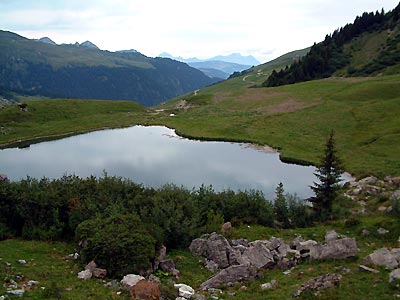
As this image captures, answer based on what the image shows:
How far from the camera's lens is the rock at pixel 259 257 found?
22.0m

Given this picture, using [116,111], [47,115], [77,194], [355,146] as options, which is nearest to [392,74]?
[355,146]

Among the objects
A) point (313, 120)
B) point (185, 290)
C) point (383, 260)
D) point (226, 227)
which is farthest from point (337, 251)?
point (313, 120)

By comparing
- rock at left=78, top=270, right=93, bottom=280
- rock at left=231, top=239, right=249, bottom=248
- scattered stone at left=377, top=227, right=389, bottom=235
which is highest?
rock at left=78, top=270, right=93, bottom=280

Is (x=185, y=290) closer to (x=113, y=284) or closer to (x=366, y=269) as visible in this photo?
(x=113, y=284)

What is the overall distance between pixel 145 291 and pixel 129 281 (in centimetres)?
193

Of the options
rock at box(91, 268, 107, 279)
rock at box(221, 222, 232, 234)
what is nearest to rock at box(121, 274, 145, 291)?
rock at box(91, 268, 107, 279)

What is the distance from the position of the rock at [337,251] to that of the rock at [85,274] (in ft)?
39.4

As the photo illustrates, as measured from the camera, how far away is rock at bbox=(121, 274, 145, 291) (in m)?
18.3

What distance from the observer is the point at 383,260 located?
19609 millimetres

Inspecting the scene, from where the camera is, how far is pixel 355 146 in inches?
2399

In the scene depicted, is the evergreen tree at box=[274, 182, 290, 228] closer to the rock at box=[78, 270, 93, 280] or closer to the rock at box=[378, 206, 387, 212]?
the rock at box=[378, 206, 387, 212]

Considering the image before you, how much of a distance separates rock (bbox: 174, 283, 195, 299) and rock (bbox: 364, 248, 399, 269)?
900 cm

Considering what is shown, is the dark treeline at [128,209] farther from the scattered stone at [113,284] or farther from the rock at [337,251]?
the rock at [337,251]

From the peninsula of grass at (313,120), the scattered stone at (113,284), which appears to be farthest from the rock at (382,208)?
the scattered stone at (113,284)
